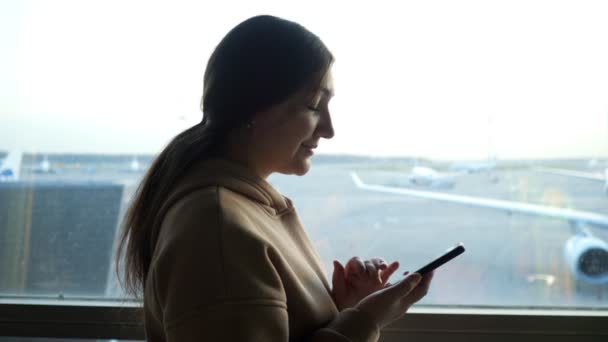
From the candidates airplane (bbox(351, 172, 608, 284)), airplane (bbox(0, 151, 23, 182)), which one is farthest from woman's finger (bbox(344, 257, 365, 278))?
airplane (bbox(0, 151, 23, 182))

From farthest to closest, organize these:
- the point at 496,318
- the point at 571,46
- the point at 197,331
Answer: the point at 571,46
the point at 496,318
the point at 197,331

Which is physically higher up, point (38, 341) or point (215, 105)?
point (215, 105)

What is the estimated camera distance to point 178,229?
594mm

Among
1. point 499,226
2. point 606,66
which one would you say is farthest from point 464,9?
point 499,226

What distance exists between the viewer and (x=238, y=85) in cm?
73

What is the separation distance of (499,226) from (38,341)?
4.66 ft

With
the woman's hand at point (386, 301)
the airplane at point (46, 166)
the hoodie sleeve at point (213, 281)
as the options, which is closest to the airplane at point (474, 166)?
the woman's hand at point (386, 301)

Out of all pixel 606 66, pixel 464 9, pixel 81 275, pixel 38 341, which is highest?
pixel 464 9

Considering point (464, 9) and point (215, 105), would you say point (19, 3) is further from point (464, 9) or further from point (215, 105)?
point (464, 9)

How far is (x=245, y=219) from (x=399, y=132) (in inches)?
35.0

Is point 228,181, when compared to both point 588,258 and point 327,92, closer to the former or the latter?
point 327,92

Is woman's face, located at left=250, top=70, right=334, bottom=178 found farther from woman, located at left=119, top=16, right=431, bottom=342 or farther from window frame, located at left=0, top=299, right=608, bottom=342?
window frame, located at left=0, top=299, right=608, bottom=342

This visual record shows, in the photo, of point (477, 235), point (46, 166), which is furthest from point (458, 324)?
point (46, 166)

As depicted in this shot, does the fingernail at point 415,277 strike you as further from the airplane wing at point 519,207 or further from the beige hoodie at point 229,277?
the airplane wing at point 519,207
